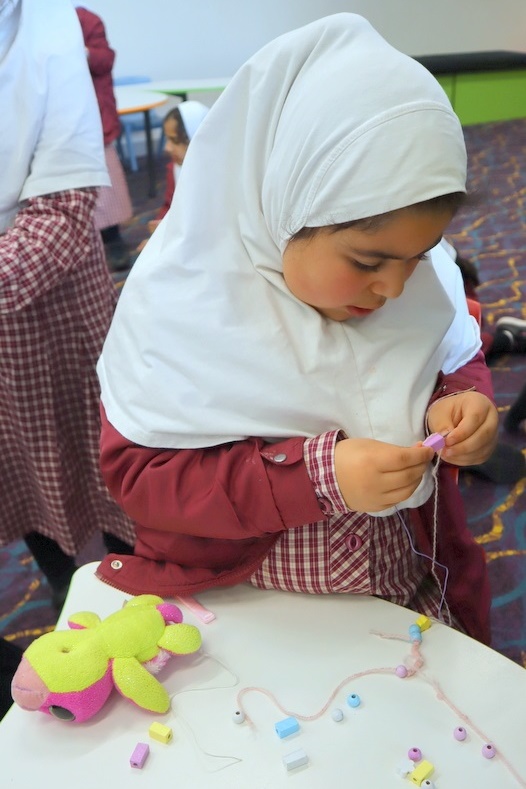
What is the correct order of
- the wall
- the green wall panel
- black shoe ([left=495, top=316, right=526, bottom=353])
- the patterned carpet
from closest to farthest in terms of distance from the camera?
the patterned carpet → black shoe ([left=495, top=316, right=526, bottom=353]) → the wall → the green wall panel

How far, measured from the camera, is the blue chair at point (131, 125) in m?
5.19

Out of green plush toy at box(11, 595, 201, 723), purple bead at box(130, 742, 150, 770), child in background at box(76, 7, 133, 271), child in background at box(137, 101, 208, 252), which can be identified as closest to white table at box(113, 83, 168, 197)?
child in background at box(76, 7, 133, 271)

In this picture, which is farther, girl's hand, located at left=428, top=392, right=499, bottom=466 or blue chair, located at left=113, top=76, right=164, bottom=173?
blue chair, located at left=113, top=76, right=164, bottom=173

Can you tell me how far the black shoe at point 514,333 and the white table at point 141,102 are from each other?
8.13ft

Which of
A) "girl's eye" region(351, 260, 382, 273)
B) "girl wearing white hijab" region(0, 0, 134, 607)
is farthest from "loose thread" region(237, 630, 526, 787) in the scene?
"girl wearing white hijab" region(0, 0, 134, 607)

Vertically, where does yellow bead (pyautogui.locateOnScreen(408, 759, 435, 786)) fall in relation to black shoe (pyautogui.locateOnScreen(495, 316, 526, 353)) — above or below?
above

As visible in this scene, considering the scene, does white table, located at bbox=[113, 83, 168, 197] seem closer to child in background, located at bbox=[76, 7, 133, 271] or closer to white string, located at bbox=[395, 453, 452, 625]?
child in background, located at bbox=[76, 7, 133, 271]

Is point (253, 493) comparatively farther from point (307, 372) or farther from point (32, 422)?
point (32, 422)

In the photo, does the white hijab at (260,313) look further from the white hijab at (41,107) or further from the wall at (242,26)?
the wall at (242,26)

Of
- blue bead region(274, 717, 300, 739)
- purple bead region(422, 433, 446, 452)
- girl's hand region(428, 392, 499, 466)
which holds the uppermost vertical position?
purple bead region(422, 433, 446, 452)

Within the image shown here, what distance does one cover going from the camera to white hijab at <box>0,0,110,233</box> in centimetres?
119

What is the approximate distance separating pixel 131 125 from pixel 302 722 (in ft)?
17.9

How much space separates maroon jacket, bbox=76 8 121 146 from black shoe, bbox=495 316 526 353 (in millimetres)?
1956

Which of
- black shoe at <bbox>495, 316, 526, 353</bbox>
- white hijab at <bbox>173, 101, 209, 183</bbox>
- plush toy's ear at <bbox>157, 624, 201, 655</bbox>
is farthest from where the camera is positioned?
white hijab at <bbox>173, 101, 209, 183</bbox>
